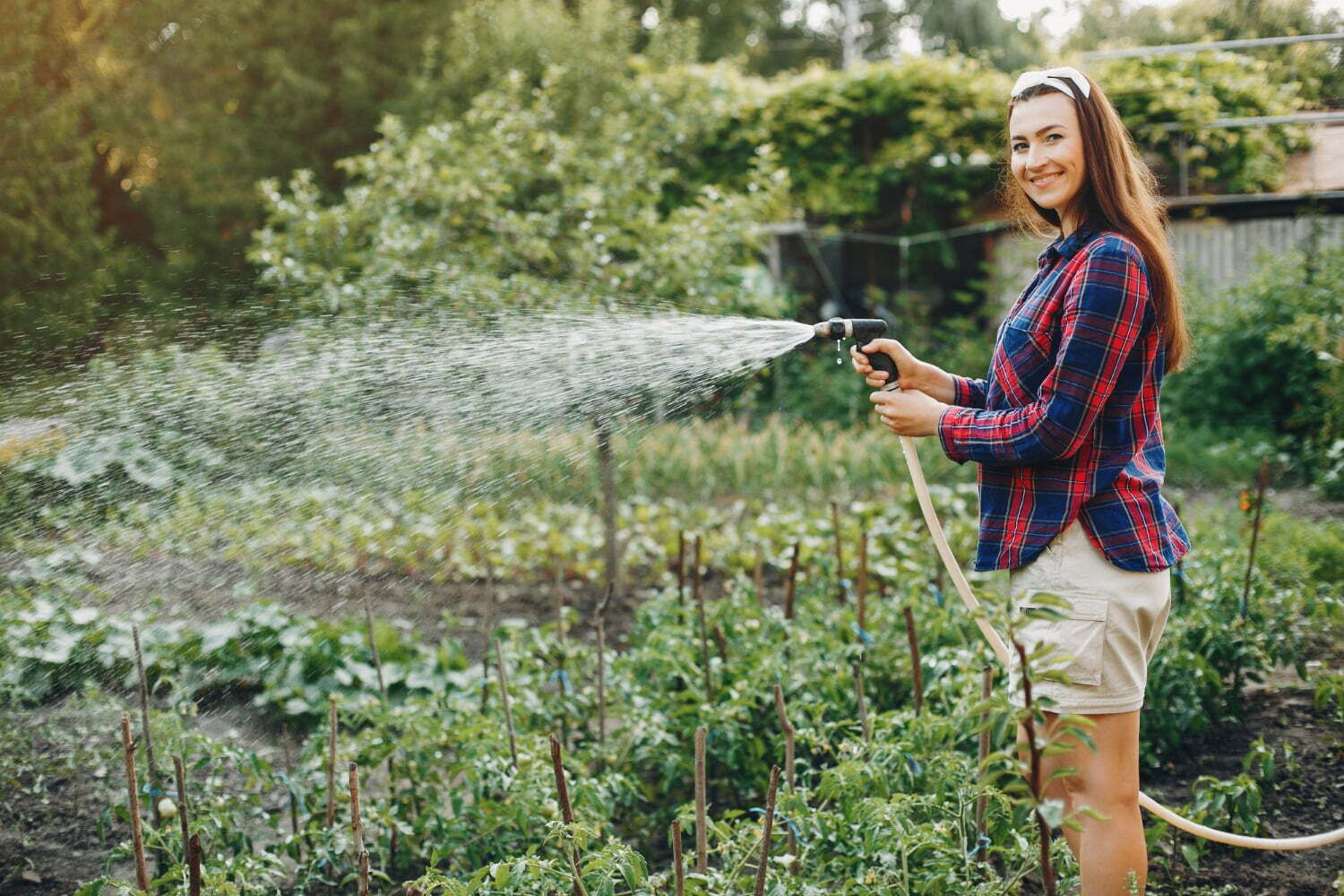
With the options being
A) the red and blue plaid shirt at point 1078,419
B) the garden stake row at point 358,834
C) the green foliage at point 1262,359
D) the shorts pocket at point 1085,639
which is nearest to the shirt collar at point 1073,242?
the red and blue plaid shirt at point 1078,419

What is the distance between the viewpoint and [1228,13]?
6.61 m

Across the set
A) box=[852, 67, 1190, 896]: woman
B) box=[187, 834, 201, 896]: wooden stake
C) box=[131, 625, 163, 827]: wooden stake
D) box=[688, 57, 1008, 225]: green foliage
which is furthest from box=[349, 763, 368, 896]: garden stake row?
box=[688, 57, 1008, 225]: green foliage

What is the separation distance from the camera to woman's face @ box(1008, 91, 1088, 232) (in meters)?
2.00

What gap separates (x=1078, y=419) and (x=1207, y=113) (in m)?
7.71


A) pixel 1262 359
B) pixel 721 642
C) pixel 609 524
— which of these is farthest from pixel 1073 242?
pixel 1262 359

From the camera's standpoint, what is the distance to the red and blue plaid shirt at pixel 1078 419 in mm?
1869

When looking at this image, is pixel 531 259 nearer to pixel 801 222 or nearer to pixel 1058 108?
pixel 1058 108

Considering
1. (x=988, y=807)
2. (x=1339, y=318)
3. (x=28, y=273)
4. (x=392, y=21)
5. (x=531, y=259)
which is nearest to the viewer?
(x=988, y=807)

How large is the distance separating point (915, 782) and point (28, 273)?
8421mm

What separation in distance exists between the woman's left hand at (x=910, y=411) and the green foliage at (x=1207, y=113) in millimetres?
6084

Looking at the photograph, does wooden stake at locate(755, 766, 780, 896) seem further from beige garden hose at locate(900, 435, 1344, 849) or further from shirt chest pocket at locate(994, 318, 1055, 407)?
shirt chest pocket at locate(994, 318, 1055, 407)

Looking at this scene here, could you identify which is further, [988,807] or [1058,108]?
[988,807]

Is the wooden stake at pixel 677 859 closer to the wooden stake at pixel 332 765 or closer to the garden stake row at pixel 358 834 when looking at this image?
the garden stake row at pixel 358 834

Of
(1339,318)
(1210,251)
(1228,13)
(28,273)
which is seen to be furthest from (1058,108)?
(28,273)
